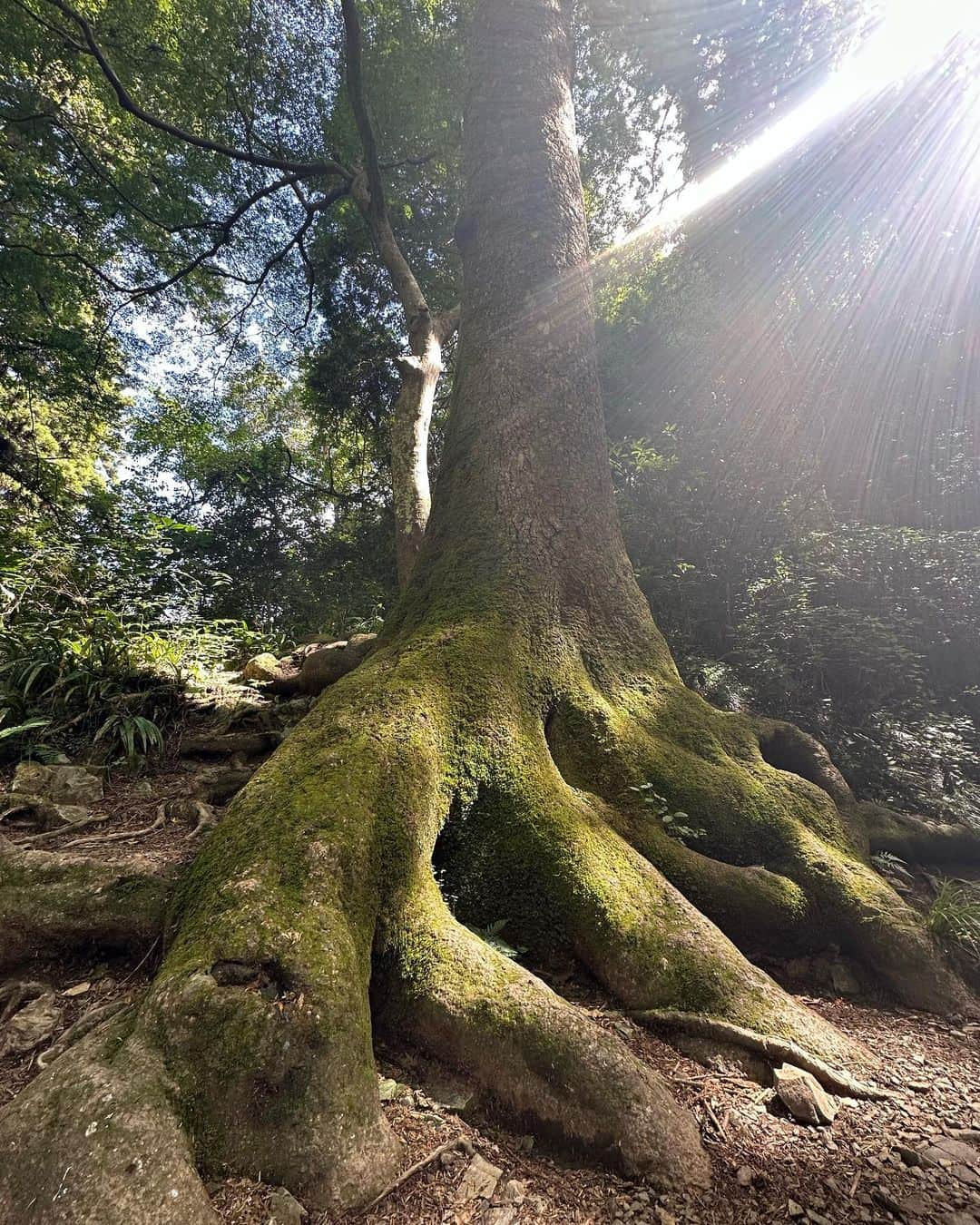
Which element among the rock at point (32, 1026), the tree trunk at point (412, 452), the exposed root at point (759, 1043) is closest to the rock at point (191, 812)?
the rock at point (32, 1026)

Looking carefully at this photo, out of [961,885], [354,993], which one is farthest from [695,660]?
[354,993]

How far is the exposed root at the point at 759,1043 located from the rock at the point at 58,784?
2964 mm

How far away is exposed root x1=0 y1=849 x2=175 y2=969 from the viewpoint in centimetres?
186

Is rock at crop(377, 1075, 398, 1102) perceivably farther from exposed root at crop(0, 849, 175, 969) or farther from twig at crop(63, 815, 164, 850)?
twig at crop(63, 815, 164, 850)

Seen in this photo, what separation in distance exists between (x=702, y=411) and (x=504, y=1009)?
290 inches

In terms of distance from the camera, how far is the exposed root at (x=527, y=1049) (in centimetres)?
141

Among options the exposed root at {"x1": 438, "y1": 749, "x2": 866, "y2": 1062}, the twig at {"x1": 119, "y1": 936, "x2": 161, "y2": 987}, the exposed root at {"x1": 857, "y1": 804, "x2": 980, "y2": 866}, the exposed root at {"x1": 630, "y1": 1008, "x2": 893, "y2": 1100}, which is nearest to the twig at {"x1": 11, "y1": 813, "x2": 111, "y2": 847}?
the twig at {"x1": 119, "y1": 936, "x2": 161, "y2": 987}

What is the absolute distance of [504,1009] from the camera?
63.8 inches

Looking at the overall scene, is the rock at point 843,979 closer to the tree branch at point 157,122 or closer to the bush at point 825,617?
the bush at point 825,617

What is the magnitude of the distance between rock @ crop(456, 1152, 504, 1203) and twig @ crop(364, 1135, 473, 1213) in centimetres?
4

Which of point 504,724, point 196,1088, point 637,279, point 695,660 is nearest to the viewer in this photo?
point 196,1088

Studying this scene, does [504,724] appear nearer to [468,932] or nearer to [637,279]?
[468,932]

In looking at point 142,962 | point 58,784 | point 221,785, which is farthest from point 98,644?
point 142,962

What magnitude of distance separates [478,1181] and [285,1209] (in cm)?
46
